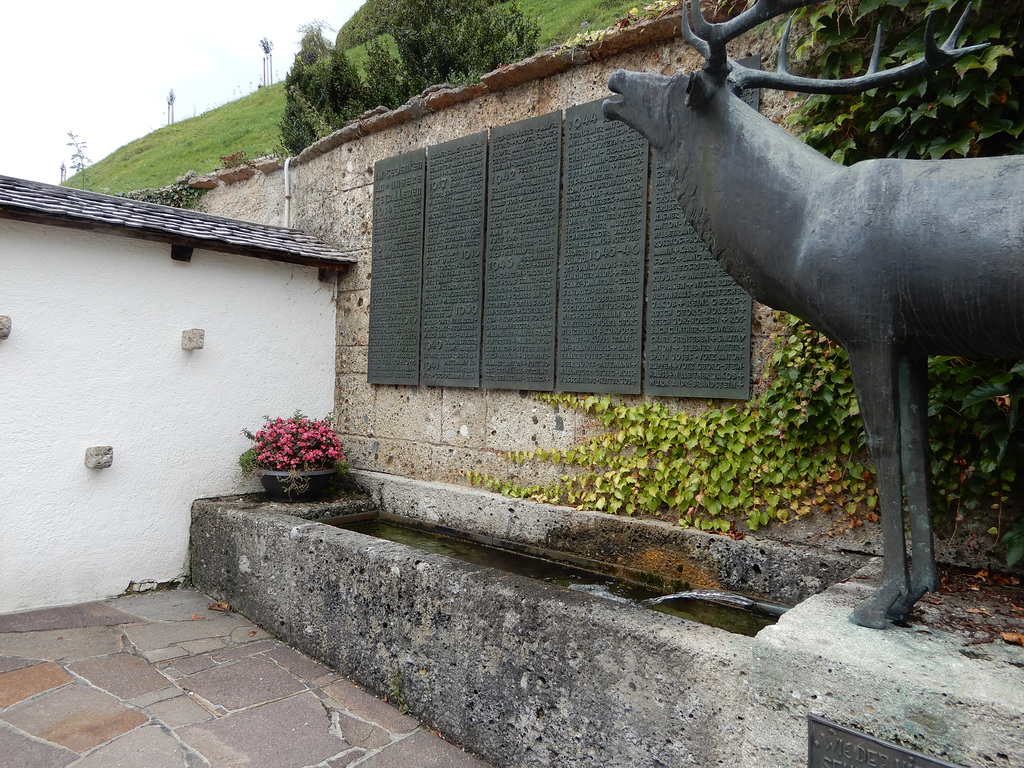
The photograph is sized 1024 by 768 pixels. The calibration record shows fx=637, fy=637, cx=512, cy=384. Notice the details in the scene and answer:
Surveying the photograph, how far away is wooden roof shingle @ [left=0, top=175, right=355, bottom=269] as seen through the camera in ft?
14.0

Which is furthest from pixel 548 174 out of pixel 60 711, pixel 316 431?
pixel 60 711

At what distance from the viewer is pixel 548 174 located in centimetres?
431

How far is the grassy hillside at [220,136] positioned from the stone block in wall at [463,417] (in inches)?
439

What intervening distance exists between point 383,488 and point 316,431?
2.40 feet

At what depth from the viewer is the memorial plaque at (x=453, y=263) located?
15.6 ft

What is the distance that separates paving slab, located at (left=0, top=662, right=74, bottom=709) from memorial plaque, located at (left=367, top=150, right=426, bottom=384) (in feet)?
9.48

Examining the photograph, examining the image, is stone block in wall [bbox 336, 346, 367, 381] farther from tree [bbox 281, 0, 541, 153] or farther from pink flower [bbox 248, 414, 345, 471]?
tree [bbox 281, 0, 541, 153]

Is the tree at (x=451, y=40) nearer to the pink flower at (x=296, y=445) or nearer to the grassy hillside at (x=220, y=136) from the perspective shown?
the grassy hillside at (x=220, y=136)

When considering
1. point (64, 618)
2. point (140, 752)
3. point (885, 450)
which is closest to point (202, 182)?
point (64, 618)

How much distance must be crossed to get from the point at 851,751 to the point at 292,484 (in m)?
4.24

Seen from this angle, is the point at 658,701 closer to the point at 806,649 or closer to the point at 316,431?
the point at 806,649

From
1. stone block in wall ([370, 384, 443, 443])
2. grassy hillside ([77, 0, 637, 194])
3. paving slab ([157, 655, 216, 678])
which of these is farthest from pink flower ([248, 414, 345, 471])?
grassy hillside ([77, 0, 637, 194])

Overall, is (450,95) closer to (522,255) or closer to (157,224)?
(522,255)

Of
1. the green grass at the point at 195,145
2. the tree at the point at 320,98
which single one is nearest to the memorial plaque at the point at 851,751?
the tree at the point at 320,98
